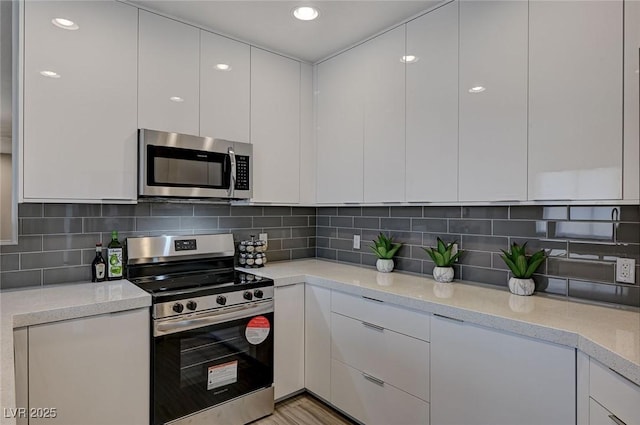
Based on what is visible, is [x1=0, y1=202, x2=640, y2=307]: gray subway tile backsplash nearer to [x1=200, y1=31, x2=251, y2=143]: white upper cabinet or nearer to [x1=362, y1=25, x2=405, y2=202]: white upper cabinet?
[x1=362, y1=25, x2=405, y2=202]: white upper cabinet

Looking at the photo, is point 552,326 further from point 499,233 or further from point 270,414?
point 270,414

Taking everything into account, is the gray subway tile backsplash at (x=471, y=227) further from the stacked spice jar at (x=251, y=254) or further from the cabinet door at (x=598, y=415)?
the stacked spice jar at (x=251, y=254)

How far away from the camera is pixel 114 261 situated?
225 centimetres

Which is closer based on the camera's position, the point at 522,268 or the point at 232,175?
the point at 522,268

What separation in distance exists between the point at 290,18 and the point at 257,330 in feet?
6.38

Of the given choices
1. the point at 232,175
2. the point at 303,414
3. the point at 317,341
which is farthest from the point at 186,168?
the point at 303,414

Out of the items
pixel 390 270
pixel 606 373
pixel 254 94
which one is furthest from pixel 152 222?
pixel 606 373

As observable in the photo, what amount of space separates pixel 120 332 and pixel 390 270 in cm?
171

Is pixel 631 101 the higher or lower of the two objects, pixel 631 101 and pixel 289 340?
the higher

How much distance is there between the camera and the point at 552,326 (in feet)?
4.69

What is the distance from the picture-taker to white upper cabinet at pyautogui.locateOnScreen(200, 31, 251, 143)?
95.4 inches

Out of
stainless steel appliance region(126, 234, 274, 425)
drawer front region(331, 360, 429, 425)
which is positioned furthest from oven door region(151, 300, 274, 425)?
drawer front region(331, 360, 429, 425)

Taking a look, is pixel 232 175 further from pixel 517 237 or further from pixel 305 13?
pixel 517 237

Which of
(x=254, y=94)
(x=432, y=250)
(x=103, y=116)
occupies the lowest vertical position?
(x=432, y=250)
